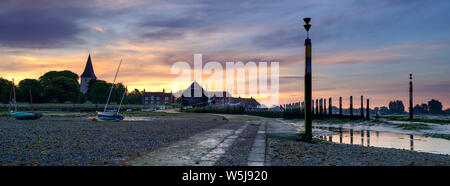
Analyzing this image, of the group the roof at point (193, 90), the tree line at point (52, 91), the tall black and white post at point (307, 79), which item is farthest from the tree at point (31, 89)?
the tall black and white post at point (307, 79)

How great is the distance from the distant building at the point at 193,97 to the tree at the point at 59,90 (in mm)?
43999

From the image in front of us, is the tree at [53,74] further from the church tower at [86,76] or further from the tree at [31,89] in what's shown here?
the church tower at [86,76]

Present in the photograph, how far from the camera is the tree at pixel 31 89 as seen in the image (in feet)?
326

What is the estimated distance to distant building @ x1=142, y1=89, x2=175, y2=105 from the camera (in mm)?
168250

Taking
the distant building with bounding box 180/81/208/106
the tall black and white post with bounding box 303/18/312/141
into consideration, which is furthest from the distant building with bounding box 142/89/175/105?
the tall black and white post with bounding box 303/18/312/141

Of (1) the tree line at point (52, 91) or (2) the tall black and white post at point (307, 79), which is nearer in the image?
(2) the tall black and white post at point (307, 79)

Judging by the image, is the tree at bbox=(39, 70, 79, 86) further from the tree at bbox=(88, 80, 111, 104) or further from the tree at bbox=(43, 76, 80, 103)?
the tree at bbox=(88, 80, 111, 104)

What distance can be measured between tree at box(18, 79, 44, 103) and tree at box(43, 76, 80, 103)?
222cm
